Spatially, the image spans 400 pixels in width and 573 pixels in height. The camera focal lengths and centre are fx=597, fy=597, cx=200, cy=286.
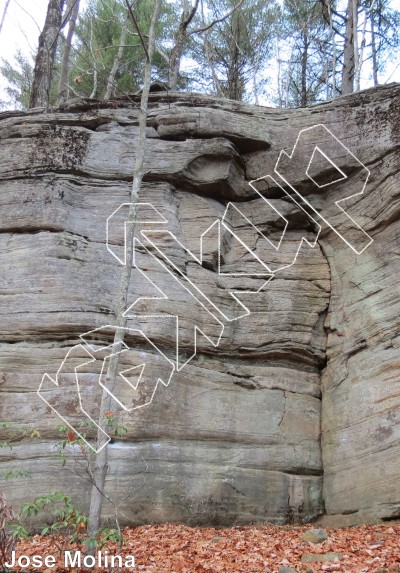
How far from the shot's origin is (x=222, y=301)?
382 inches

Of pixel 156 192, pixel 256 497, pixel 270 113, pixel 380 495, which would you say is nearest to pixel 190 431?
pixel 256 497

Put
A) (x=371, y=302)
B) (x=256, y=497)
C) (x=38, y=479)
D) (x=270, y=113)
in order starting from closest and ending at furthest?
(x=38, y=479), (x=256, y=497), (x=371, y=302), (x=270, y=113)

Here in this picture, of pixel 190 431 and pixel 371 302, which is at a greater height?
pixel 371 302

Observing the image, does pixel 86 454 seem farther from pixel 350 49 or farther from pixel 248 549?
pixel 350 49

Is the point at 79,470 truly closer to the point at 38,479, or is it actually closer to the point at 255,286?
the point at 38,479

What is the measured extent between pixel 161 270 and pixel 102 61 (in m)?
12.4

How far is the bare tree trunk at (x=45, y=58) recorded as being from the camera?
13492 mm

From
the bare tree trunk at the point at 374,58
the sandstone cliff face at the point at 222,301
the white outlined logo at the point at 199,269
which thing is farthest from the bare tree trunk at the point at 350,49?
the white outlined logo at the point at 199,269

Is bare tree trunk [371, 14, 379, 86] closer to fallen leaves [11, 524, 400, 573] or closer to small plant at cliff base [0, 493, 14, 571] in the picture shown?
fallen leaves [11, 524, 400, 573]

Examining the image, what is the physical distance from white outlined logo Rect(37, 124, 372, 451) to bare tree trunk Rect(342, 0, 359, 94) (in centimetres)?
717

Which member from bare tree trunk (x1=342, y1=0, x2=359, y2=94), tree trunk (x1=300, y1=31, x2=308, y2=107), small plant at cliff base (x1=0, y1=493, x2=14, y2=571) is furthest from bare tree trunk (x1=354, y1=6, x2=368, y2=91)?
small plant at cliff base (x1=0, y1=493, x2=14, y2=571)

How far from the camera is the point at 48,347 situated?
8547 millimetres

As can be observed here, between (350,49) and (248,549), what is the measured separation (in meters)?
15.4

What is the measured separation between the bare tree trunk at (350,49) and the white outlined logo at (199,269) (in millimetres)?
7172
